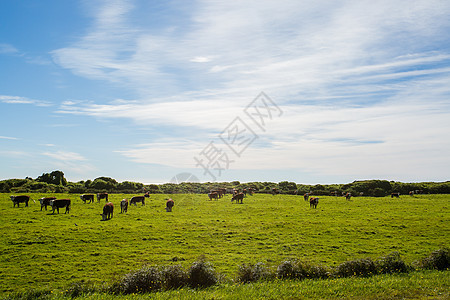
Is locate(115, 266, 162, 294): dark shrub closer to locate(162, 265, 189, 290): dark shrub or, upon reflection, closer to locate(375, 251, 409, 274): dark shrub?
locate(162, 265, 189, 290): dark shrub

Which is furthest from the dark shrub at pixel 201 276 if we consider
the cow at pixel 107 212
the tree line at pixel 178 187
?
the tree line at pixel 178 187

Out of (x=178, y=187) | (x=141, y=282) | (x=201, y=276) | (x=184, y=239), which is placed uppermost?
(x=178, y=187)

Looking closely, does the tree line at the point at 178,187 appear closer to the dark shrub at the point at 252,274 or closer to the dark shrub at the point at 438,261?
the dark shrub at the point at 438,261

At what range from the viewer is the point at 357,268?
1755cm

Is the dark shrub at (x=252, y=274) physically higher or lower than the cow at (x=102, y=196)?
lower

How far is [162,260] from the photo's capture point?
20.1m

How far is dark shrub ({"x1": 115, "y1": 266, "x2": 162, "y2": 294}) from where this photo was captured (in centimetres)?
1505

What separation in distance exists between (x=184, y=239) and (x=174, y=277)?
915 centimetres

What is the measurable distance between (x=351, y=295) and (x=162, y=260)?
12.0 meters

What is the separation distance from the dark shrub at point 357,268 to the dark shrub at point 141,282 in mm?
10142

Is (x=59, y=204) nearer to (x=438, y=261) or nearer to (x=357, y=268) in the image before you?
(x=357, y=268)

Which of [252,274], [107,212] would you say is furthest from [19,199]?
[252,274]

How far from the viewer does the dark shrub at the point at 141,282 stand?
15.1 m

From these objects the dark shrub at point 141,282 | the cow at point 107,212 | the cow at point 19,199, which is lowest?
the dark shrub at point 141,282
